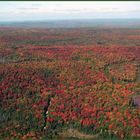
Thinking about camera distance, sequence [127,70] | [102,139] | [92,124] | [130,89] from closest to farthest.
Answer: [102,139]
[92,124]
[130,89]
[127,70]

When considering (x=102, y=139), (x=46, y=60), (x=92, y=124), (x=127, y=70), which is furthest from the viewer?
(x=46, y=60)

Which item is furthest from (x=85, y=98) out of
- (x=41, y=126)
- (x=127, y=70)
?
(x=127, y=70)

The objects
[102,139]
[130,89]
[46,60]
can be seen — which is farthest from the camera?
[46,60]

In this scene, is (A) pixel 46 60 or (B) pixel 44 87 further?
(A) pixel 46 60

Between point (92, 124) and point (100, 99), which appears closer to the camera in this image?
point (92, 124)

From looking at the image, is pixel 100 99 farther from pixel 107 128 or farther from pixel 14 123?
pixel 14 123

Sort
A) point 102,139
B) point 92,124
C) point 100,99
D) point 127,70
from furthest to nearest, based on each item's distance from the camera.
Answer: point 127,70, point 100,99, point 92,124, point 102,139

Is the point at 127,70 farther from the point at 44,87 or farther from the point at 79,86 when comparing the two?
the point at 44,87

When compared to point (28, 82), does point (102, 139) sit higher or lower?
lower

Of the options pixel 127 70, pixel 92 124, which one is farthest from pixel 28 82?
pixel 127 70
